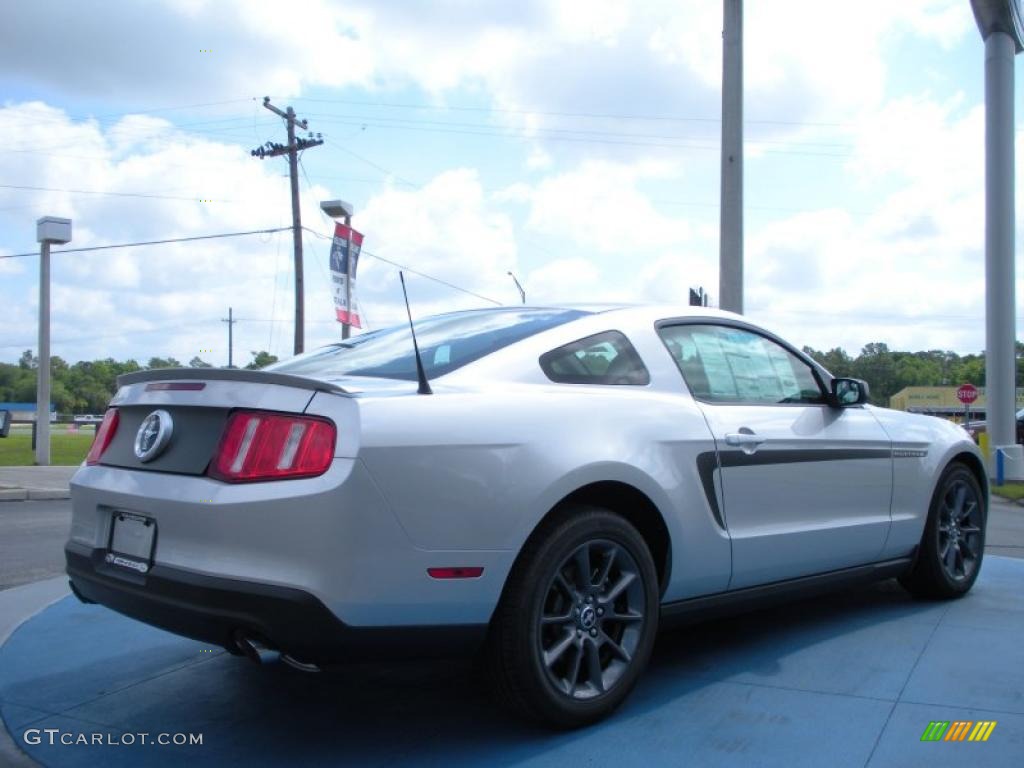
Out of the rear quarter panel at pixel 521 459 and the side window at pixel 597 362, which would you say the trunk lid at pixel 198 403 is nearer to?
the rear quarter panel at pixel 521 459

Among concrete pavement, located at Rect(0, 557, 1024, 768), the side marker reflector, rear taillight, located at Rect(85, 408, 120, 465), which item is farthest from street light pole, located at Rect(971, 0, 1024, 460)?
rear taillight, located at Rect(85, 408, 120, 465)

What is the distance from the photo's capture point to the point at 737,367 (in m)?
4.26

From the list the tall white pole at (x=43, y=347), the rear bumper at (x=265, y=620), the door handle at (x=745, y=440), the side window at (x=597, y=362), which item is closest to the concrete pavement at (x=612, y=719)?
the rear bumper at (x=265, y=620)

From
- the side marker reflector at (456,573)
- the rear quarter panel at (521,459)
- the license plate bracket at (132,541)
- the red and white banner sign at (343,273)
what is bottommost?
the side marker reflector at (456,573)

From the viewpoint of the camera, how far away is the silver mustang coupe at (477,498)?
274cm

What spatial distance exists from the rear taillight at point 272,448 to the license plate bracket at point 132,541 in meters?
0.31

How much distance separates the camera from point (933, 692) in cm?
361

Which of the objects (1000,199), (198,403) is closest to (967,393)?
(1000,199)

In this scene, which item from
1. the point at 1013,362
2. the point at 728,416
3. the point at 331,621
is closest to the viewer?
the point at 331,621

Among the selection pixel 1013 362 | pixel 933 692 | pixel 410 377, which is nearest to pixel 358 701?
pixel 410 377

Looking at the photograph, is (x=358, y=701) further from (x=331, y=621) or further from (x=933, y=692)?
(x=933, y=692)

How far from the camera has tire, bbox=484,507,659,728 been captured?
3020mm

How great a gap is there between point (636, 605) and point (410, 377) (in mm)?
1147

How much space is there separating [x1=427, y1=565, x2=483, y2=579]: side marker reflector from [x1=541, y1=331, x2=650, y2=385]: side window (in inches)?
31.7
